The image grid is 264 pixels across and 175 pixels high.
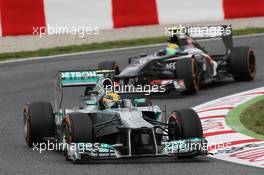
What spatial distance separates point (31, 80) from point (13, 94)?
174cm

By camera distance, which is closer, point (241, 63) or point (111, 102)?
point (111, 102)

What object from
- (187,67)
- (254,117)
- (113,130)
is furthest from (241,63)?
(113,130)

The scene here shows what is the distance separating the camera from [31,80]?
1906cm

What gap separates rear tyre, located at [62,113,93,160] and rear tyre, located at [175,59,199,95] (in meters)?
5.64

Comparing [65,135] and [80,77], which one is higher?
[80,77]

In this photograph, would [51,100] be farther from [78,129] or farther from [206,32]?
[78,129]

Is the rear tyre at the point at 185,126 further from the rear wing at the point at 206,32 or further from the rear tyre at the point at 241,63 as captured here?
the rear tyre at the point at 241,63

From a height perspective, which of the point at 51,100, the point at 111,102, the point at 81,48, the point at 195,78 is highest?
the point at 111,102

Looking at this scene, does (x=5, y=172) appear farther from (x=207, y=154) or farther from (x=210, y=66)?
(x=210, y=66)

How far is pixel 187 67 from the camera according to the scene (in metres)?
16.5

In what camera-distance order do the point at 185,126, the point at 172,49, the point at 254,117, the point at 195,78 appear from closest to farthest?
the point at 185,126 < the point at 254,117 < the point at 195,78 < the point at 172,49

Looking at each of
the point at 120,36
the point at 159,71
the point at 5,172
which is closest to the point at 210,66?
the point at 159,71

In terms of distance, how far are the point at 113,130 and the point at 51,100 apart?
5875 millimetres

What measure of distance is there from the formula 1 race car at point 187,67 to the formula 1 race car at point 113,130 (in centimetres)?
435
